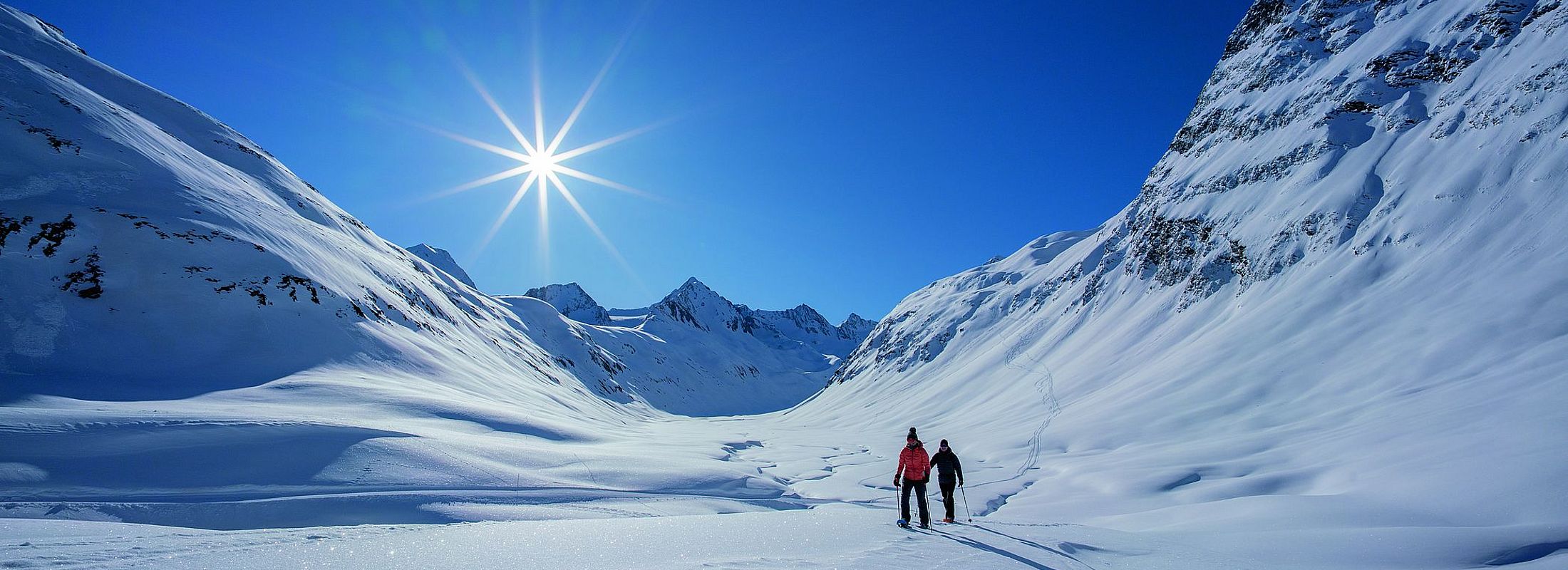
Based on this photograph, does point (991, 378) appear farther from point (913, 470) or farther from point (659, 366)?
point (659, 366)

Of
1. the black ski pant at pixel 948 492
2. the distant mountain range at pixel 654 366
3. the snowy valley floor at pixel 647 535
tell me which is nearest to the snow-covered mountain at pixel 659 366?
the distant mountain range at pixel 654 366

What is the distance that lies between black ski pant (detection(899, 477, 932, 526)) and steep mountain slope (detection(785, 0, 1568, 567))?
3.84m

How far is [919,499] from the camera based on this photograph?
967cm

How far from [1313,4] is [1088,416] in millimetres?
61496

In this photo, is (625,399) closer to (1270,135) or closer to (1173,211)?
(1173,211)

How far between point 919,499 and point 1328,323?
25.5m

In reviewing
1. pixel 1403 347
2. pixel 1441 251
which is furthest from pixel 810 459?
pixel 1441 251

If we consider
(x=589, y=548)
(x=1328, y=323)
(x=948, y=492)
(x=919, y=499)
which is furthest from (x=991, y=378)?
(x=589, y=548)

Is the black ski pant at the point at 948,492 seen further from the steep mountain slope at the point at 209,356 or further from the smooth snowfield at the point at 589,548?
the steep mountain slope at the point at 209,356

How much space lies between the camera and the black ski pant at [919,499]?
952cm

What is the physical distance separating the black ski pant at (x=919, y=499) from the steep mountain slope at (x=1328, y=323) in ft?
12.6

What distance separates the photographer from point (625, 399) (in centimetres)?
10544

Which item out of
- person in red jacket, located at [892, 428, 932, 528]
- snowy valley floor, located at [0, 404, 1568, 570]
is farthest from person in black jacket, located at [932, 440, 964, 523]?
snowy valley floor, located at [0, 404, 1568, 570]

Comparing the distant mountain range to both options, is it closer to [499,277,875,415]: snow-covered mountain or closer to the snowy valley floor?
[499,277,875,415]: snow-covered mountain
